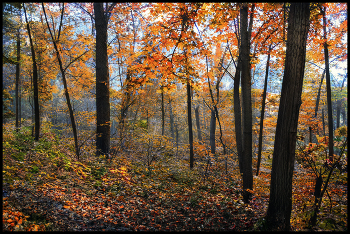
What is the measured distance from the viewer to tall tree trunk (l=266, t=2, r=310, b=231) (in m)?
3.22

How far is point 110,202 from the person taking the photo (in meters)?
4.23

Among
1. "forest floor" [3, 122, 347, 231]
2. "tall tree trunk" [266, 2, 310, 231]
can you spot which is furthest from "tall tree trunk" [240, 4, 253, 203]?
"tall tree trunk" [266, 2, 310, 231]

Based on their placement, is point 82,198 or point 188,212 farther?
point 188,212

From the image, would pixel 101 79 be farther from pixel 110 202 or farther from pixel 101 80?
pixel 110 202

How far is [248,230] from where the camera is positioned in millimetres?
3551

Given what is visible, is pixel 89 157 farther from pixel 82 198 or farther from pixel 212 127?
pixel 212 127

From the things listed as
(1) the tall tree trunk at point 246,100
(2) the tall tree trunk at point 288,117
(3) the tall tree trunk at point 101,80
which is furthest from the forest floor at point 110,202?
(3) the tall tree trunk at point 101,80

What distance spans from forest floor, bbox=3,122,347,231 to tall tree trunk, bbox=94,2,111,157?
880 mm

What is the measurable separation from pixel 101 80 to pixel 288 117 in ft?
20.6

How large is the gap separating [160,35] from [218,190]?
544 centimetres

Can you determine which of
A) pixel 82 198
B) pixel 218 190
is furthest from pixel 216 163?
pixel 82 198

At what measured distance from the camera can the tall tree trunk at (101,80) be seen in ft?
22.6

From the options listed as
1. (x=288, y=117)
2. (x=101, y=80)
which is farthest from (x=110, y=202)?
(x=101, y=80)

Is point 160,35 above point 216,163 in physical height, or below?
above
